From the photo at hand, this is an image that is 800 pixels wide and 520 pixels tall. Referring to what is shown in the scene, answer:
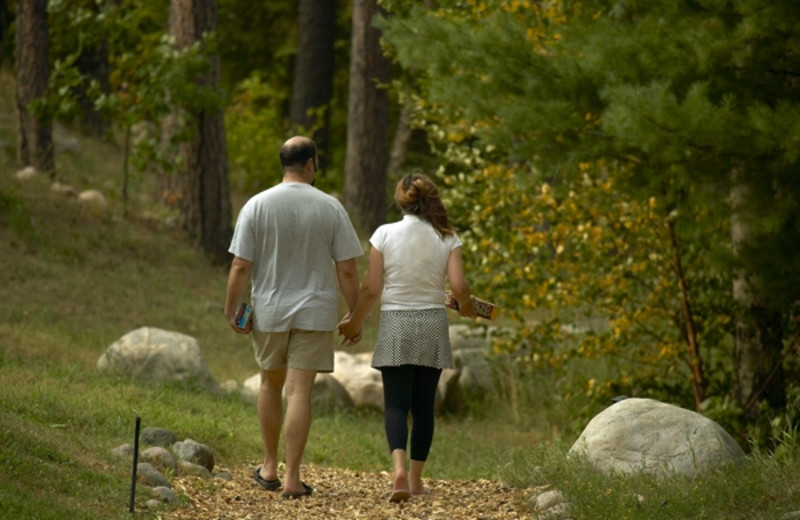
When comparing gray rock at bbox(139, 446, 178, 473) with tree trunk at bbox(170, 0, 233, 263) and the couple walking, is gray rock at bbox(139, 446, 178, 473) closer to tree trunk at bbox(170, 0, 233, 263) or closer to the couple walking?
the couple walking

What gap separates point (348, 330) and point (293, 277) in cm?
44

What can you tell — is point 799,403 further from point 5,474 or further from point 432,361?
point 5,474

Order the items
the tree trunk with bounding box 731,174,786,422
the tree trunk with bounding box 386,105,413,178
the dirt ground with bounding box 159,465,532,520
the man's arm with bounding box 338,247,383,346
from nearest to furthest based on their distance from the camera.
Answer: the dirt ground with bounding box 159,465,532,520 < the man's arm with bounding box 338,247,383,346 < the tree trunk with bounding box 731,174,786,422 < the tree trunk with bounding box 386,105,413,178

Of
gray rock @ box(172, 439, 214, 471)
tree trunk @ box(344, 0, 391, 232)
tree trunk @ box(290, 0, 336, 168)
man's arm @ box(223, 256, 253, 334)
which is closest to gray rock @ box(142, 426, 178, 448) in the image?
gray rock @ box(172, 439, 214, 471)

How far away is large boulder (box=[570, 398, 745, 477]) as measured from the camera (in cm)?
695

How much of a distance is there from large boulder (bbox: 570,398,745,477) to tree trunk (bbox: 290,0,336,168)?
53.1 feet

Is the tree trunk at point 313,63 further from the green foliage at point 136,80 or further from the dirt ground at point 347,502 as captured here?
the dirt ground at point 347,502

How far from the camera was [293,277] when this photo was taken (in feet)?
22.9

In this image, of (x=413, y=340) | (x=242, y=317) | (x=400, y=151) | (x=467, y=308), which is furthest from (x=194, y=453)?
(x=400, y=151)

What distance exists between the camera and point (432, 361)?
6980 millimetres

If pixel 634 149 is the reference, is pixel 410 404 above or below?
below

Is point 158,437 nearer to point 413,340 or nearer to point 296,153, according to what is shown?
point 413,340

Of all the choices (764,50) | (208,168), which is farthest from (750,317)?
(208,168)

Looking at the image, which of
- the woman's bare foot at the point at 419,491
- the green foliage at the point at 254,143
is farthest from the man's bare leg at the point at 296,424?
the green foliage at the point at 254,143
